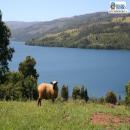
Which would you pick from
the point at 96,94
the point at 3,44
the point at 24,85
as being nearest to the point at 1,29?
the point at 3,44

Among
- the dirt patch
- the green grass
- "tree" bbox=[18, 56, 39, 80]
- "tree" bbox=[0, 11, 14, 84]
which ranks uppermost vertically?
"tree" bbox=[0, 11, 14, 84]

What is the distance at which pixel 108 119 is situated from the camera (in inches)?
662

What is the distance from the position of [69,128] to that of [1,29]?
28.0 meters

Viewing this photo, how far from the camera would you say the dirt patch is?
1613 centimetres

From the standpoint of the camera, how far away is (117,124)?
1592cm

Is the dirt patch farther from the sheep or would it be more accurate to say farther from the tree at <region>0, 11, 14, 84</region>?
the tree at <region>0, 11, 14, 84</region>

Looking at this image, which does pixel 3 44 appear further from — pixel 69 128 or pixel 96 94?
pixel 96 94

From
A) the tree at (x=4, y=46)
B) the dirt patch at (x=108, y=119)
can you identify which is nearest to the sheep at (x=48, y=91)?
the dirt patch at (x=108, y=119)

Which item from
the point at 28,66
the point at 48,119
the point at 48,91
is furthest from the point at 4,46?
the point at 28,66

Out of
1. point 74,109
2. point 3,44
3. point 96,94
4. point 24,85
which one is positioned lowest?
point 96,94

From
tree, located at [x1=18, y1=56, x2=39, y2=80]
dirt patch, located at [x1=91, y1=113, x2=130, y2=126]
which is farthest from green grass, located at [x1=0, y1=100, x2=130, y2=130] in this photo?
tree, located at [x1=18, y1=56, x2=39, y2=80]

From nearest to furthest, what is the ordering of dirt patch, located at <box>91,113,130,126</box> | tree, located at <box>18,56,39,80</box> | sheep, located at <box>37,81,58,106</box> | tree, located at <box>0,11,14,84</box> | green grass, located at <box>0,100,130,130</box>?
1. green grass, located at <box>0,100,130,130</box>
2. dirt patch, located at <box>91,113,130,126</box>
3. sheep, located at <box>37,81,58,106</box>
4. tree, located at <box>0,11,14,84</box>
5. tree, located at <box>18,56,39,80</box>

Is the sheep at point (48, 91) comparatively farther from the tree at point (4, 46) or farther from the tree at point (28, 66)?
the tree at point (28, 66)

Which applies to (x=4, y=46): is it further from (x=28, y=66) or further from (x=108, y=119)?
(x=28, y=66)
